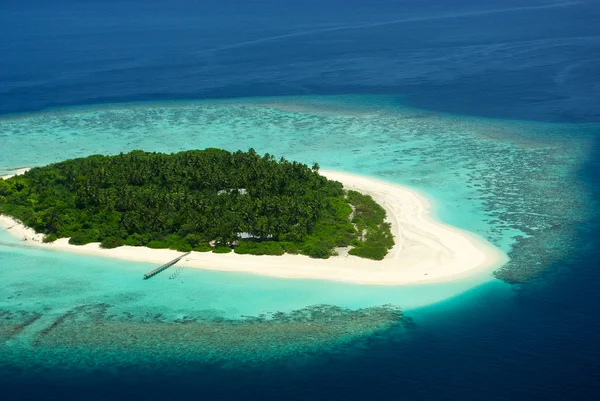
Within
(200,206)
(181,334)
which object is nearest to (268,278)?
(181,334)

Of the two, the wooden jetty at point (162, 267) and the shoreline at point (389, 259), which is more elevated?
the shoreline at point (389, 259)

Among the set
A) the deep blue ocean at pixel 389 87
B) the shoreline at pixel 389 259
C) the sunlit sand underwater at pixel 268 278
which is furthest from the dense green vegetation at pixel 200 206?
the deep blue ocean at pixel 389 87

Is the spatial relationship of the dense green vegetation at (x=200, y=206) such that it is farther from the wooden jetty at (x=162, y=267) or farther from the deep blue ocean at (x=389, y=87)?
the deep blue ocean at (x=389, y=87)

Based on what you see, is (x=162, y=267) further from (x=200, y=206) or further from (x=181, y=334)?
(x=181, y=334)

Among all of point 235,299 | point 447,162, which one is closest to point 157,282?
point 235,299

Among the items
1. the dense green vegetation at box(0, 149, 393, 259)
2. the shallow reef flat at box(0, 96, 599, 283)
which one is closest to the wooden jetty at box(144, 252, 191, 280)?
the dense green vegetation at box(0, 149, 393, 259)

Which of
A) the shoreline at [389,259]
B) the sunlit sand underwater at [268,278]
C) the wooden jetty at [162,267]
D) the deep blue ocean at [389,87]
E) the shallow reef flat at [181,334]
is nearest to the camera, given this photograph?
the deep blue ocean at [389,87]

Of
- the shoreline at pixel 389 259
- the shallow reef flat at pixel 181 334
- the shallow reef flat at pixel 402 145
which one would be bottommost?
the shallow reef flat at pixel 181 334
